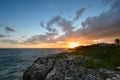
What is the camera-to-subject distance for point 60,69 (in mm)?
11766

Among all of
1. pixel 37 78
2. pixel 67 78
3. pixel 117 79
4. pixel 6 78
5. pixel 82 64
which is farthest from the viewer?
pixel 6 78

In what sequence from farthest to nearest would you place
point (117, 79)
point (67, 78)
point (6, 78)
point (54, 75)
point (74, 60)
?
point (6, 78) < point (74, 60) < point (54, 75) < point (67, 78) < point (117, 79)

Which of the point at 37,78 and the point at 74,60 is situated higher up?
the point at 74,60

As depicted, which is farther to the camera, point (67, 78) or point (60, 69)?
point (60, 69)

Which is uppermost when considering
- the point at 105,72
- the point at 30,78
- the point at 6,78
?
the point at 105,72

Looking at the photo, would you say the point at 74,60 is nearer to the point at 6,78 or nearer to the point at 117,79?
the point at 117,79

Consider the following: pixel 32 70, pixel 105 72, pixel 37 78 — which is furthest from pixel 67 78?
pixel 32 70

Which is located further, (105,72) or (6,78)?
(6,78)

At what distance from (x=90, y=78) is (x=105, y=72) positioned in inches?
51.8

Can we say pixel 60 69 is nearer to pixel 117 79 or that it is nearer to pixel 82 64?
pixel 82 64

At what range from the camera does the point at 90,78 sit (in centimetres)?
967

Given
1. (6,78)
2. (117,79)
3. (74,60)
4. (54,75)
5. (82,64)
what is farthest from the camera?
(6,78)

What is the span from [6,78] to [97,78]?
23.5 meters

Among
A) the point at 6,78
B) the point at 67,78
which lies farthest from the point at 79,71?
the point at 6,78
